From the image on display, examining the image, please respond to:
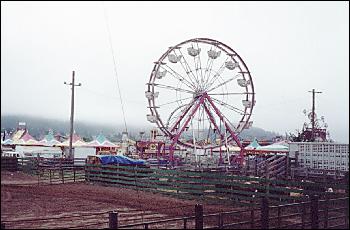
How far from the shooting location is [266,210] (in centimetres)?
664

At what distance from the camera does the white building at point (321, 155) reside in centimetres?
1709

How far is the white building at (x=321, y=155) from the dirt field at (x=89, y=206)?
21.7 ft

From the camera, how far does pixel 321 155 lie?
18156 millimetres

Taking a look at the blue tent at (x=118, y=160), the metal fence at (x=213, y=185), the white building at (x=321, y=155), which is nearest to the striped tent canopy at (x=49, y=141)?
the blue tent at (x=118, y=160)

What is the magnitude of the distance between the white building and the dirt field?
6.61m

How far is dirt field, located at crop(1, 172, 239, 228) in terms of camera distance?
8.94 m

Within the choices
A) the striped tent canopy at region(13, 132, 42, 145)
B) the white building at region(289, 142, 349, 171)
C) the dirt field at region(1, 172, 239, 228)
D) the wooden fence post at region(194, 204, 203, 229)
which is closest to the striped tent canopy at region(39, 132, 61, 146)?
the striped tent canopy at region(13, 132, 42, 145)

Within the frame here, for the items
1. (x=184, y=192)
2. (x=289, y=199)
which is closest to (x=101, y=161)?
(x=184, y=192)

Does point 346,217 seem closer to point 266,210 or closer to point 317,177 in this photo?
point 266,210

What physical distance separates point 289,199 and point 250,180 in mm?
1495

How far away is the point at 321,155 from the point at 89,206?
10.3 meters

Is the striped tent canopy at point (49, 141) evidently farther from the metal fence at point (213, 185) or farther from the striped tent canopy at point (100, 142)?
the metal fence at point (213, 185)

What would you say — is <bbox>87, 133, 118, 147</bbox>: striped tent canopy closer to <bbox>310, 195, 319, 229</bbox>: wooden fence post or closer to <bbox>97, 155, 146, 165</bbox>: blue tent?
<bbox>97, 155, 146, 165</bbox>: blue tent

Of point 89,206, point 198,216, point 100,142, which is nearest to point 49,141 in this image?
point 100,142
